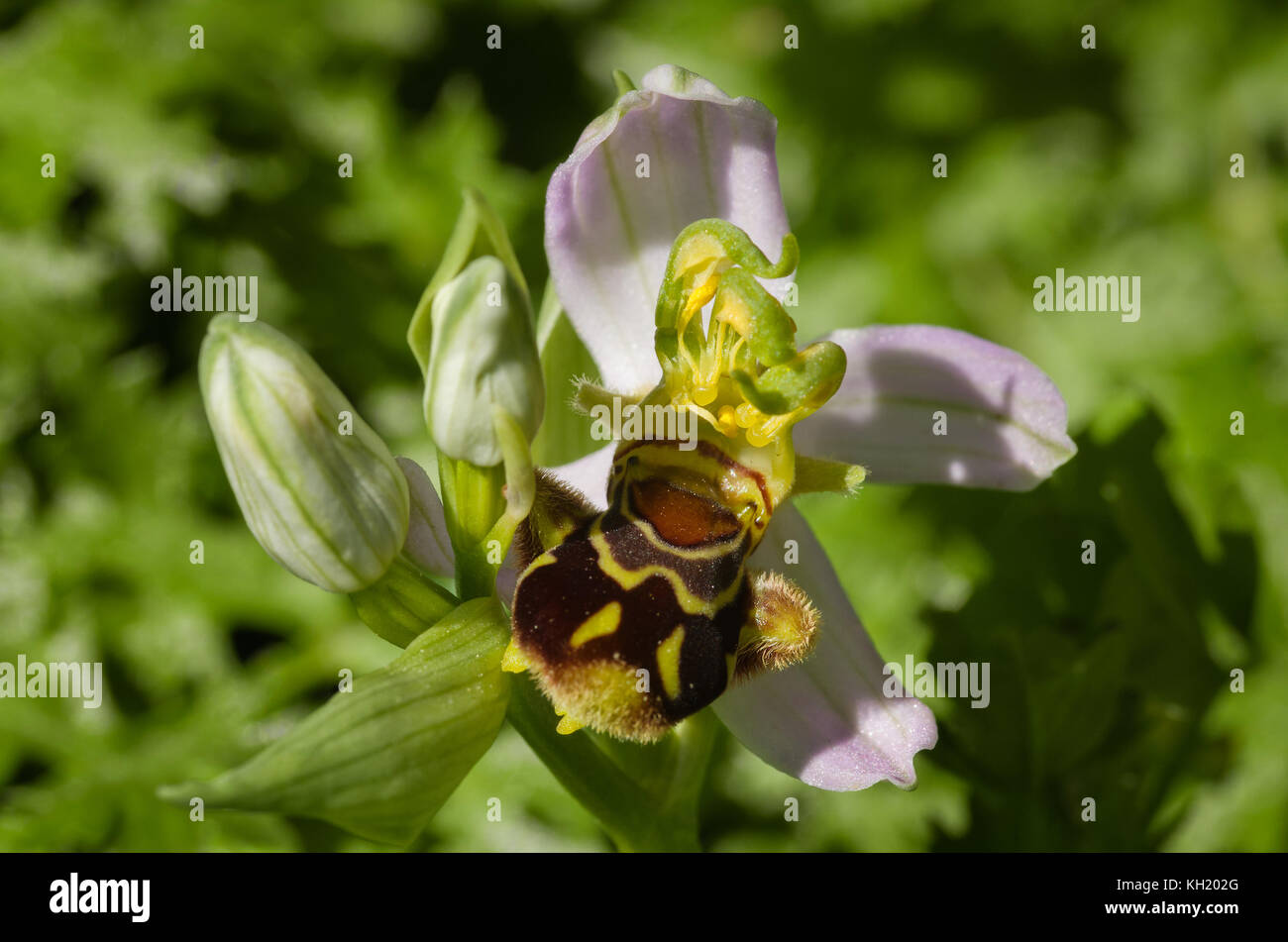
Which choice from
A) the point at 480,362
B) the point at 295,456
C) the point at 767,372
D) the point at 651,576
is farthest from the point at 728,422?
the point at 295,456

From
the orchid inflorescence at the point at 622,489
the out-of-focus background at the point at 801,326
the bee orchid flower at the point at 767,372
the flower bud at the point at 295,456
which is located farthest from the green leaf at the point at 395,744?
the out-of-focus background at the point at 801,326

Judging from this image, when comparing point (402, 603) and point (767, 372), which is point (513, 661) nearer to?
point (402, 603)

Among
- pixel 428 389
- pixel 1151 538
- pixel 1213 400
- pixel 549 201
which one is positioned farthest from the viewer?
pixel 1213 400

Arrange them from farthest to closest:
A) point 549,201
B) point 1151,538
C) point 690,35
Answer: point 690,35
point 1151,538
point 549,201

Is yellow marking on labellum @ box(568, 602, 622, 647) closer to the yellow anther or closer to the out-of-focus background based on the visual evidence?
the yellow anther

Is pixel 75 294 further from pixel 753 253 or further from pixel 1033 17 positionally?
pixel 1033 17

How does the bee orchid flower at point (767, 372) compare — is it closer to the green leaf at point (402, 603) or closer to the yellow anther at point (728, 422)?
the yellow anther at point (728, 422)

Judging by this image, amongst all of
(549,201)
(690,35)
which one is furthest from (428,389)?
(690,35)

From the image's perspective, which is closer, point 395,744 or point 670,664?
point 395,744
